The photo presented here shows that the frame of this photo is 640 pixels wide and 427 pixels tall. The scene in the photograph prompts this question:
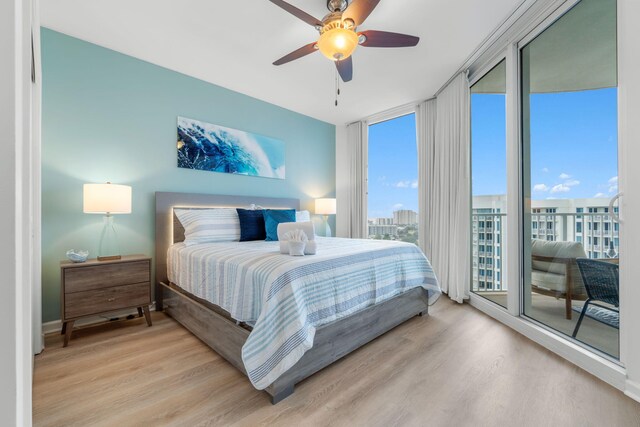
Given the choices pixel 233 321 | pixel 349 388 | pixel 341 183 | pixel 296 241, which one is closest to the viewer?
pixel 349 388

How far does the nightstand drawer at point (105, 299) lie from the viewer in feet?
7.20

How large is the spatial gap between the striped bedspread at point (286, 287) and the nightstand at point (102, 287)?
327 mm

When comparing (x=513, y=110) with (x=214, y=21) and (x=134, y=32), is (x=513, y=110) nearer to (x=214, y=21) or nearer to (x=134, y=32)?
(x=214, y=21)

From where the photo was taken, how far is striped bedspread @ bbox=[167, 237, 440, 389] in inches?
60.7

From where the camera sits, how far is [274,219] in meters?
3.22

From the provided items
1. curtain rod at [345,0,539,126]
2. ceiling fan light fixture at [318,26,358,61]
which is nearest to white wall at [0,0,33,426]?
ceiling fan light fixture at [318,26,358,61]

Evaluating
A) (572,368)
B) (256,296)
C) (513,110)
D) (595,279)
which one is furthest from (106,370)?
(513,110)

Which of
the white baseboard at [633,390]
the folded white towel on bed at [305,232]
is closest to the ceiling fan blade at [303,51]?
the folded white towel on bed at [305,232]

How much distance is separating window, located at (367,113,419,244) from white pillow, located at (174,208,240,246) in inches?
98.7

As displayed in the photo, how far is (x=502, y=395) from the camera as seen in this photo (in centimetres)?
161

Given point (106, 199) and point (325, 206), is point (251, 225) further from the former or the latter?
point (325, 206)

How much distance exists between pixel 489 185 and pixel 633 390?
1.95 m

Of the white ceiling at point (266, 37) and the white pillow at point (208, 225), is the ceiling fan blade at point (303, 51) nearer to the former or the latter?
the white ceiling at point (266, 37)

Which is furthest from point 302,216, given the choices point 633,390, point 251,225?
point 633,390
